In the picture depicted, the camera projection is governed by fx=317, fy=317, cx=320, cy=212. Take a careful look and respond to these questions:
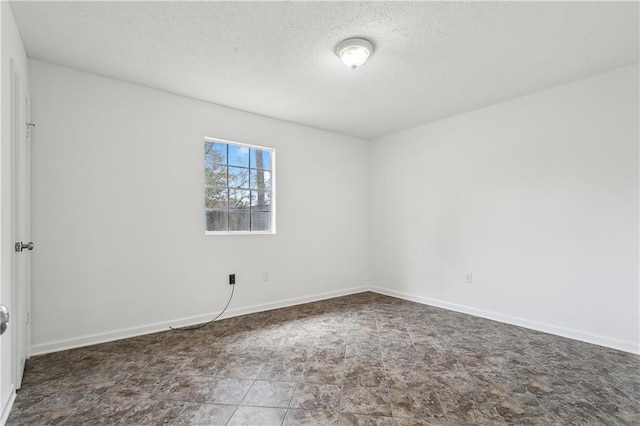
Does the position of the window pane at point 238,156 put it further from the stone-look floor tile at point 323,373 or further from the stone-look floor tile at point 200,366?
the stone-look floor tile at point 323,373

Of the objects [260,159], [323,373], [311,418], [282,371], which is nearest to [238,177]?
[260,159]

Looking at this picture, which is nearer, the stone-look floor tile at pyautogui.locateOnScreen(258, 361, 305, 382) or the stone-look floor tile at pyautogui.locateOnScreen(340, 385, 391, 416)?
the stone-look floor tile at pyautogui.locateOnScreen(340, 385, 391, 416)

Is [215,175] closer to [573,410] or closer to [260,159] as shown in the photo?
[260,159]

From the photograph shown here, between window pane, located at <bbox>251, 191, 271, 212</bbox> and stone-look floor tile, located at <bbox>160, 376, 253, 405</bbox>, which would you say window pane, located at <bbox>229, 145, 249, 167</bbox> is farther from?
stone-look floor tile, located at <bbox>160, 376, 253, 405</bbox>

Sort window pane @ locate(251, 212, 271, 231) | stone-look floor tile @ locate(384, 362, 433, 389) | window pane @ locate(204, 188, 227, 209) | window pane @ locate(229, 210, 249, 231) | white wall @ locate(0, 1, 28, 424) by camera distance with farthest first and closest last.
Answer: window pane @ locate(251, 212, 271, 231)
window pane @ locate(229, 210, 249, 231)
window pane @ locate(204, 188, 227, 209)
stone-look floor tile @ locate(384, 362, 433, 389)
white wall @ locate(0, 1, 28, 424)

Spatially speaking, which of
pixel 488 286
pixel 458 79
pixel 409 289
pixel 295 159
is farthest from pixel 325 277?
pixel 458 79

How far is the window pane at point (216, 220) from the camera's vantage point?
146 inches

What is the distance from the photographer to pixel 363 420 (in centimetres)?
179

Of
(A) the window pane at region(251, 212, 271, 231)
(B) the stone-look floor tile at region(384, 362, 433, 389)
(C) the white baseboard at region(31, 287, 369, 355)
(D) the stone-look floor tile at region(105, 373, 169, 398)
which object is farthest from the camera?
(A) the window pane at region(251, 212, 271, 231)

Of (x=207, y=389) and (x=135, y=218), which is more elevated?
(x=135, y=218)

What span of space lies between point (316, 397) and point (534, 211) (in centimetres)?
295

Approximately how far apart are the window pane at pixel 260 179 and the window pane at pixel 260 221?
361 mm

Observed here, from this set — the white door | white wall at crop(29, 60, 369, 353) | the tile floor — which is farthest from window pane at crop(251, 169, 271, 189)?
the white door

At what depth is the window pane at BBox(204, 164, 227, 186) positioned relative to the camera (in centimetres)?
371
